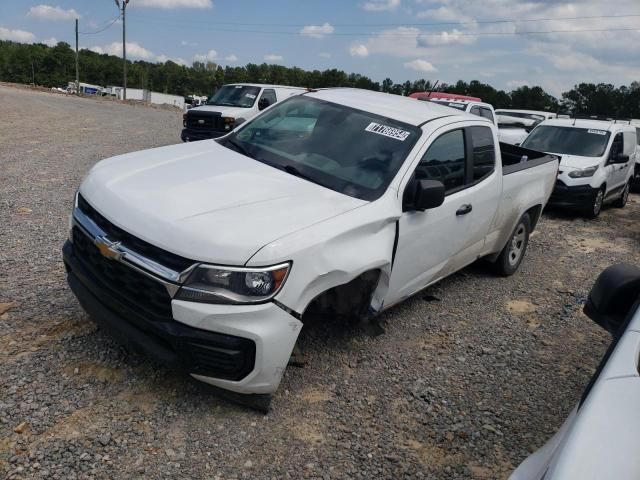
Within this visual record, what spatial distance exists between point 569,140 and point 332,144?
8359 mm

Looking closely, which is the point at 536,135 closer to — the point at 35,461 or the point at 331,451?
the point at 331,451

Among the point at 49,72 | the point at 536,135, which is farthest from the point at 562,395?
the point at 49,72

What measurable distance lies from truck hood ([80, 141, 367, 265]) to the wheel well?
513mm

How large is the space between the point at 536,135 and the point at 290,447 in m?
9.97

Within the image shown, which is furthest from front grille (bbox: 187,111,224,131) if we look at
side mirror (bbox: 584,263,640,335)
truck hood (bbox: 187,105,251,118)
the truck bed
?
side mirror (bbox: 584,263,640,335)

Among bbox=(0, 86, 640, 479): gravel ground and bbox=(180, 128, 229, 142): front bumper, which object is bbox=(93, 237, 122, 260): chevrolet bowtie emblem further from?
bbox=(180, 128, 229, 142): front bumper

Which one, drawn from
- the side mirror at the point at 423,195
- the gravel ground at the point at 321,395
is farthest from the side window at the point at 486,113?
the side mirror at the point at 423,195

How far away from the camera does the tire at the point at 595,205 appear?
383 inches

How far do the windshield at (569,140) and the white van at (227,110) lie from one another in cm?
522

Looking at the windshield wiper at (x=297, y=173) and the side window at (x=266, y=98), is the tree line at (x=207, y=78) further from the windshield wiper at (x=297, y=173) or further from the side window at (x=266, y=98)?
the windshield wiper at (x=297, y=173)

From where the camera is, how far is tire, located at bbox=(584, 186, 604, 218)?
972 centimetres

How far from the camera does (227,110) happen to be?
12812mm

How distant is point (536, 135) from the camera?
434 inches

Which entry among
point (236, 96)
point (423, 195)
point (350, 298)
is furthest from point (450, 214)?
point (236, 96)
